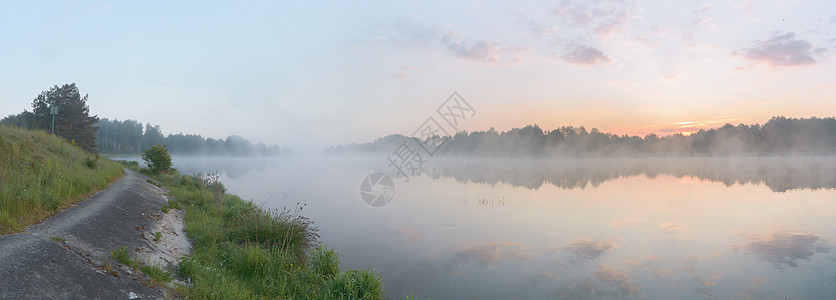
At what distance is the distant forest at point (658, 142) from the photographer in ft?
431

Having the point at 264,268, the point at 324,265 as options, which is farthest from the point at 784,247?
the point at 264,268

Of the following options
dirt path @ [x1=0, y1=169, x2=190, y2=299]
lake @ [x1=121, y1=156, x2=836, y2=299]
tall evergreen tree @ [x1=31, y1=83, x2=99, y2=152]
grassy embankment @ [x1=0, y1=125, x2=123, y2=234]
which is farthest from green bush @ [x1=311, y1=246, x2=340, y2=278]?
tall evergreen tree @ [x1=31, y1=83, x2=99, y2=152]

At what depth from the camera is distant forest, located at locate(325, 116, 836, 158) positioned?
131 metres

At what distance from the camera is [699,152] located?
141m

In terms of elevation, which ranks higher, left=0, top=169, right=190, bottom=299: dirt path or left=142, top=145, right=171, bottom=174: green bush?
left=142, top=145, right=171, bottom=174: green bush

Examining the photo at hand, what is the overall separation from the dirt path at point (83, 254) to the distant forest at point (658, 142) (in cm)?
16273

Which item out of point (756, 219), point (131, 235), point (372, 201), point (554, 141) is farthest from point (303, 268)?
point (554, 141)

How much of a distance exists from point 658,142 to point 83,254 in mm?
187048

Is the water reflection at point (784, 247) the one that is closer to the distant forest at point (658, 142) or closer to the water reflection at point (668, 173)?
the water reflection at point (668, 173)

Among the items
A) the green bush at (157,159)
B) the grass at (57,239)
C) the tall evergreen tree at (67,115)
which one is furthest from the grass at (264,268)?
the tall evergreen tree at (67,115)

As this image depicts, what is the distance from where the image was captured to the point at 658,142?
157m

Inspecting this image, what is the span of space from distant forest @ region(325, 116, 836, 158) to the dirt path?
534 ft

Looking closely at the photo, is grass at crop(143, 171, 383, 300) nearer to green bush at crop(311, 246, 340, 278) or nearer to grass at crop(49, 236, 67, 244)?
green bush at crop(311, 246, 340, 278)

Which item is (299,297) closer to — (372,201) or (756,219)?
(372,201)
